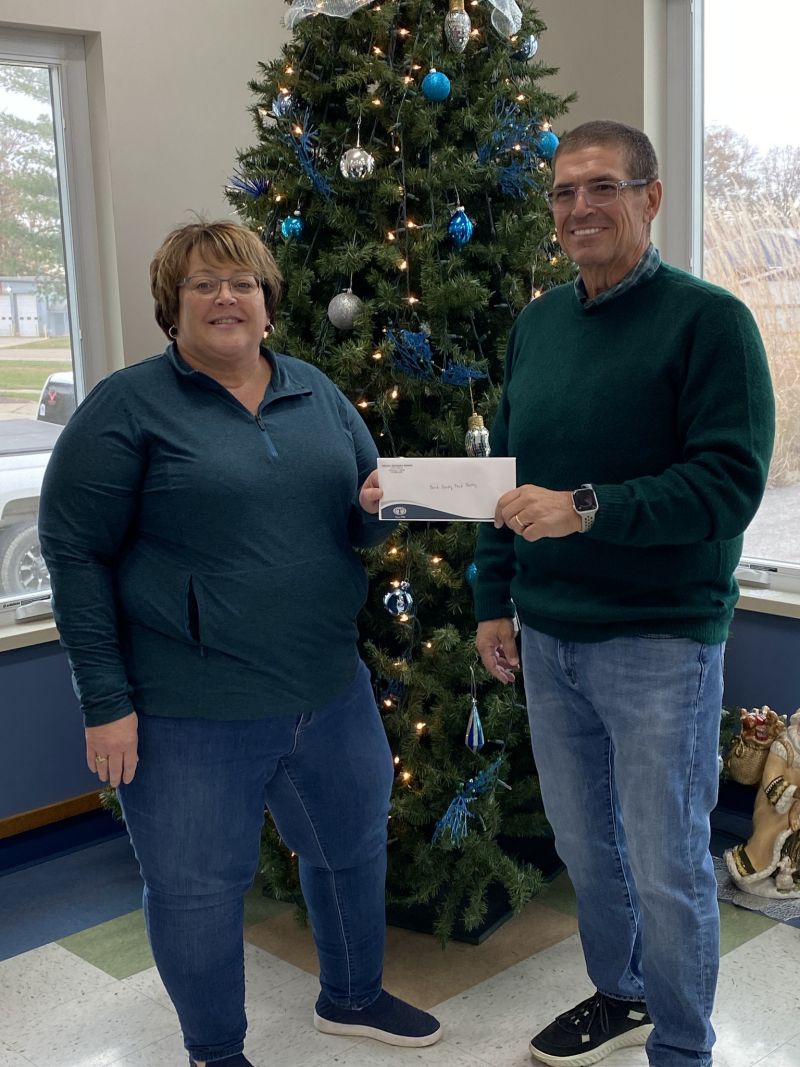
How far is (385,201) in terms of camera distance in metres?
2.30

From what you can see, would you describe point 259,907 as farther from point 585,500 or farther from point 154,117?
point 154,117

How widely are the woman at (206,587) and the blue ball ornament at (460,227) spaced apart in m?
0.53

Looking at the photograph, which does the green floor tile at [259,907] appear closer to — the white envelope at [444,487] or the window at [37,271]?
the window at [37,271]

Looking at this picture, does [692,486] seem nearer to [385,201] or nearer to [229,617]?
[229,617]

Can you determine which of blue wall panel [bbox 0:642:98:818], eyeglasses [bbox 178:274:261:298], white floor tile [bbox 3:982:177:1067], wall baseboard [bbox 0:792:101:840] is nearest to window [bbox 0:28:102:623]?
blue wall panel [bbox 0:642:98:818]

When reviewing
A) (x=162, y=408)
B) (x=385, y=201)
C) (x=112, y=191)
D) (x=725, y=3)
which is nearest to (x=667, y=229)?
(x=725, y=3)

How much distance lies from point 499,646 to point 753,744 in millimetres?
1129

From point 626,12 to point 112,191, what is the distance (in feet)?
4.98

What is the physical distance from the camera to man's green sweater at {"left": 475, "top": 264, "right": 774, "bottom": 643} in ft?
5.15

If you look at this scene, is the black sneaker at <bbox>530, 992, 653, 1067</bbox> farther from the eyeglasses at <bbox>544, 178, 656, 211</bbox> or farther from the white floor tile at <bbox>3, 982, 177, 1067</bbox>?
the eyeglasses at <bbox>544, 178, 656, 211</bbox>

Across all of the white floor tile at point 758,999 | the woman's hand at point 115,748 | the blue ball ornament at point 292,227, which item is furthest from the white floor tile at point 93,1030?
the blue ball ornament at point 292,227

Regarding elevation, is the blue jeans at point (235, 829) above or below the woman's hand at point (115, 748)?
below

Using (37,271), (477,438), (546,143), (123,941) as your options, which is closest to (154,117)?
(37,271)

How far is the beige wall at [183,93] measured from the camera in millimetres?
3115
